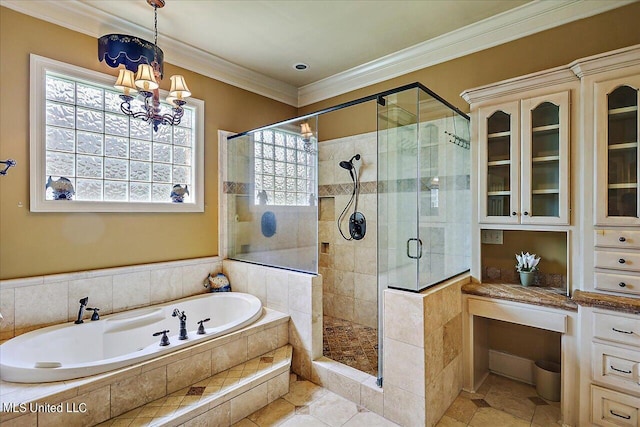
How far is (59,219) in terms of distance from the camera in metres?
2.41

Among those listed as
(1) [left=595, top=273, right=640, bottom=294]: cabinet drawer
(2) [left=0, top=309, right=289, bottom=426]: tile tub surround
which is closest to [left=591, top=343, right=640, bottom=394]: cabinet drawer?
(1) [left=595, top=273, right=640, bottom=294]: cabinet drawer

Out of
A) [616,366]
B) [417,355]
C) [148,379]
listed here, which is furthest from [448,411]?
[148,379]

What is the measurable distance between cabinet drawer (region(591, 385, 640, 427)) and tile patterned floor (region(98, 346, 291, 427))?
2040 mm

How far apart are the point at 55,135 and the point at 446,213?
124 inches

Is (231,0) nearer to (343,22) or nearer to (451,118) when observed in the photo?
(343,22)

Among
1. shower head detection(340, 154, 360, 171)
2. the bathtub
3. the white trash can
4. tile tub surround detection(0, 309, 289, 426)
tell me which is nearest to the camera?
tile tub surround detection(0, 309, 289, 426)

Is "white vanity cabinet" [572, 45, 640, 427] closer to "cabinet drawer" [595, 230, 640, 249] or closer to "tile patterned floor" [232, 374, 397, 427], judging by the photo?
"cabinet drawer" [595, 230, 640, 249]

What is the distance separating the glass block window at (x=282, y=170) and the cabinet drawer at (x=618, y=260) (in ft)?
7.01

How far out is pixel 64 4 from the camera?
236 cm

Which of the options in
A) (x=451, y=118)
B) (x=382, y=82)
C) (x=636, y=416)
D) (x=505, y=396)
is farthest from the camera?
(x=382, y=82)

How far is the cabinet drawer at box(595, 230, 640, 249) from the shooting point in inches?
73.0

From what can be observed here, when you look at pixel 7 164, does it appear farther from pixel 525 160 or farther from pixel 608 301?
pixel 608 301

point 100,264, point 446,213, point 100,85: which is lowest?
point 100,264

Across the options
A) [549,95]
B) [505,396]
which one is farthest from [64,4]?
[505,396]
